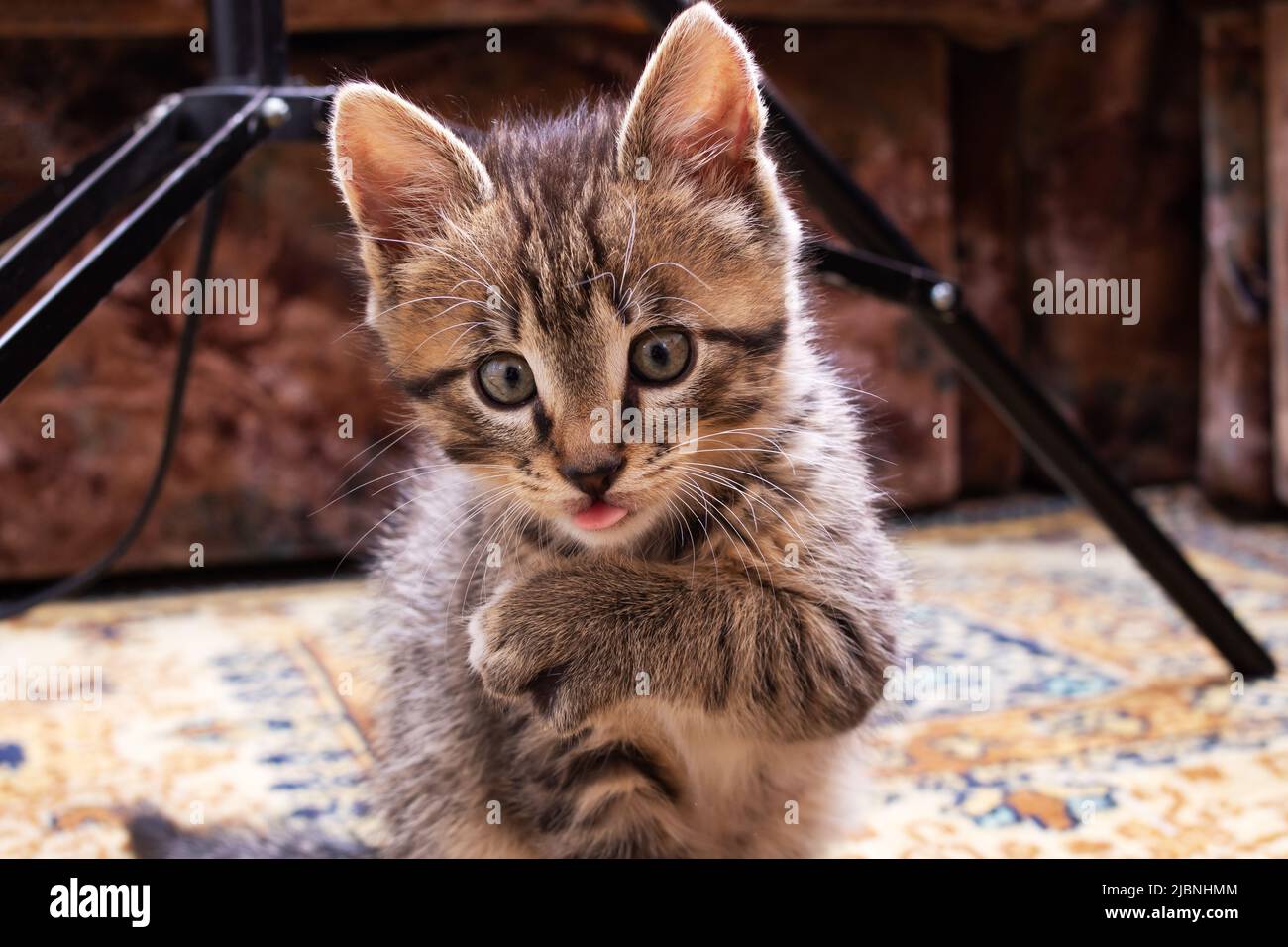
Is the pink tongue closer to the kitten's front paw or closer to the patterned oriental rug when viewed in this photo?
the kitten's front paw

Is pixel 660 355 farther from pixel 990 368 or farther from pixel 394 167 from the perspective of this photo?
pixel 990 368

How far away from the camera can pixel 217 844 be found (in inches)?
52.2

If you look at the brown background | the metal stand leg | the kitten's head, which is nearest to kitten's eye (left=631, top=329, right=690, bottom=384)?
the kitten's head

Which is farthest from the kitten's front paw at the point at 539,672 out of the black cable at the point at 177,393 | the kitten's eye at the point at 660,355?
the black cable at the point at 177,393

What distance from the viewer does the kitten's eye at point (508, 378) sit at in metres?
1.07

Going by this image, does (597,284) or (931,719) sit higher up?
(597,284)

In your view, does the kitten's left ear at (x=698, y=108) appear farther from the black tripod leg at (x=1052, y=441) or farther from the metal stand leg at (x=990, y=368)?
the black tripod leg at (x=1052, y=441)

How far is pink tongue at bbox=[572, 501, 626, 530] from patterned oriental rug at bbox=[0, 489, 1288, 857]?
0.39 meters

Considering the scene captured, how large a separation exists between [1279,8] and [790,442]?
239 cm

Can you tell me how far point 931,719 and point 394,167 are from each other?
3.80ft

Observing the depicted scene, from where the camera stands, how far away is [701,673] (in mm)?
1052

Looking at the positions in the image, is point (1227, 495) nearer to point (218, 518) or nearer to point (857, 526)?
point (857, 526)

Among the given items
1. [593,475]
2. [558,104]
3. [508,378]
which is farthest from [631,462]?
[558,104]
